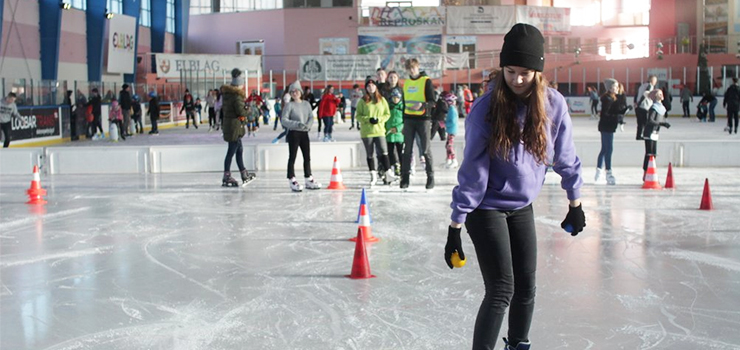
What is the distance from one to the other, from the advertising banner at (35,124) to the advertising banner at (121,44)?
11.0 metres

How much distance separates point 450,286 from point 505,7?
39.6m

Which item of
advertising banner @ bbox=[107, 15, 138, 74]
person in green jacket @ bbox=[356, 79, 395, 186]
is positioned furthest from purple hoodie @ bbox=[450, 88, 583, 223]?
advertising banner @ bbox=[107, 15, 138, 74]

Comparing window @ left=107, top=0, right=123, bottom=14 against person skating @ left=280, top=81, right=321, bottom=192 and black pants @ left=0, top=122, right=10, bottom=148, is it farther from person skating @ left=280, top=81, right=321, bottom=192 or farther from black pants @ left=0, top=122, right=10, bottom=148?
person skating @ left=280, top=81, right=321, bottom=192

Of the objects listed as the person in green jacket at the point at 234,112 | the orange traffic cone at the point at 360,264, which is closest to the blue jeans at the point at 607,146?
the person in green jacket at the point at 234,112

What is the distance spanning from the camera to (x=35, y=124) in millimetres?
22000

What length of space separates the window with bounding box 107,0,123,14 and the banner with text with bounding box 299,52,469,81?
7616mm

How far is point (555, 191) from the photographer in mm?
11641

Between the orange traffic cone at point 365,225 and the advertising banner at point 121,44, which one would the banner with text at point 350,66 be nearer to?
the advertising banner at point 121,44

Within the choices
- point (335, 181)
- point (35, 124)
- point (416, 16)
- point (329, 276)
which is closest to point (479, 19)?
point (416, 16)

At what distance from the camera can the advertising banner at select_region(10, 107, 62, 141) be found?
20742mm

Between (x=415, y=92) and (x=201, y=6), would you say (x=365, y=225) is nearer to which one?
(x=415, y=92)

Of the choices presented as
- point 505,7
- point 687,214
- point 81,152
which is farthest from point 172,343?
point 505,7

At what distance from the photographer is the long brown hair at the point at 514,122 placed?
340 cm

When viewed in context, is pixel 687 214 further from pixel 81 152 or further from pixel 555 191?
pixel 81 152
